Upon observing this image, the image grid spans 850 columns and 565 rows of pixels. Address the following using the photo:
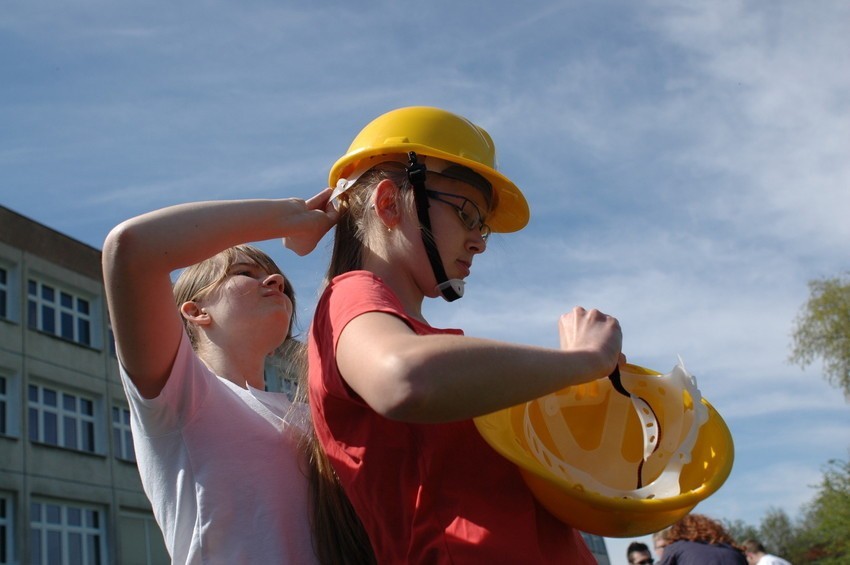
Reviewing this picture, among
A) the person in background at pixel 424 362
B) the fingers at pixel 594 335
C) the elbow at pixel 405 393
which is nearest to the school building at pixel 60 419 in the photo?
the person in background at pixel 424 362

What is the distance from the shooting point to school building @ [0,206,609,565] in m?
24.1

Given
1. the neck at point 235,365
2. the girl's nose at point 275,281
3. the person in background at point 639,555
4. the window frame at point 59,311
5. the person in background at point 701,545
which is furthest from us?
the window frame at point 59,311

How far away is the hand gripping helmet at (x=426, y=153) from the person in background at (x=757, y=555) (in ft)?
27.5

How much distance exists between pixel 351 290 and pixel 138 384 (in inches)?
29.0

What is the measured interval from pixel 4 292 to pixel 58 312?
163 cm

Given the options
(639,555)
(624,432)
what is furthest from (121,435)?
(624,432)

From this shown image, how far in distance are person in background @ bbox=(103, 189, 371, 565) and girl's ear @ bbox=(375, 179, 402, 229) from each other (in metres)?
0.21

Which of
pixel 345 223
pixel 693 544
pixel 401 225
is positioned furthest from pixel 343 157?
pixel 693 544

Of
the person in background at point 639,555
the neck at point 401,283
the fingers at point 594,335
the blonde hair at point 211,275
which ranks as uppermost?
the person in background at point 639,555

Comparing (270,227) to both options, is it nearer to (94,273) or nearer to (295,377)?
(295,377)

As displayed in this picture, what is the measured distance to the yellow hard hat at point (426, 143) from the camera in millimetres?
2443

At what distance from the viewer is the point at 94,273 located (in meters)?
28.1

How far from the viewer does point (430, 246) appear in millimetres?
2324

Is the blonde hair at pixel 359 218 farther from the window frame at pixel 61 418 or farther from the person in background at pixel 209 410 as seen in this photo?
the window frame at pixel 61 418
